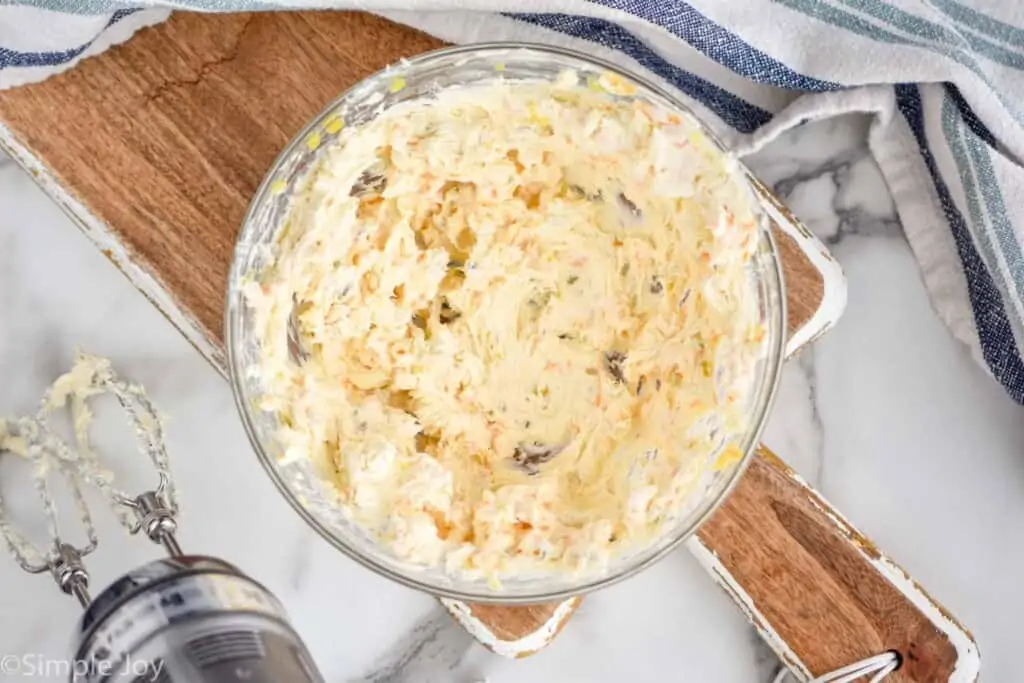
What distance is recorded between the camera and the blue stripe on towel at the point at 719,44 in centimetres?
96

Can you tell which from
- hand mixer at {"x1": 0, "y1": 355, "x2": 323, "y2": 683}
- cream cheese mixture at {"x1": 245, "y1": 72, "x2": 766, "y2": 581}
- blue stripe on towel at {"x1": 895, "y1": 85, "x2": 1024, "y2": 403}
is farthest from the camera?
blue stripe on towel at {"x1": 895, "y1": 85, "x2": 1024, "y2": 403}

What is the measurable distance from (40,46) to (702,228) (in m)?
0.60

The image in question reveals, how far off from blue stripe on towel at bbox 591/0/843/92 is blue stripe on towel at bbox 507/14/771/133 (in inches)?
1.4

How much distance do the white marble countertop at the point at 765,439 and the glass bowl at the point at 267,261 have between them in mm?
182

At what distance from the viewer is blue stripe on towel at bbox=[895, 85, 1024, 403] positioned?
103 cm

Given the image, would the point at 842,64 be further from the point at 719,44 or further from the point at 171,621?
the point at 171,621

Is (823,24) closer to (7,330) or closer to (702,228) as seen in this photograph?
(702,228)

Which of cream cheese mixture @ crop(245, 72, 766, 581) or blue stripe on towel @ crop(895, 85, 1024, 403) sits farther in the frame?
blue stripe on towel @ crop(895, 85, 1024, 403)

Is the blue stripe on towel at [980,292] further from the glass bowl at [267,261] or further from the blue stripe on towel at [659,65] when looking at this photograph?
the glass bowl at [267,261]

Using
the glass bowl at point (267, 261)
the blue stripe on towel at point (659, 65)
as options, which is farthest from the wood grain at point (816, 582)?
the blue stripe on towel at point (659, 65)

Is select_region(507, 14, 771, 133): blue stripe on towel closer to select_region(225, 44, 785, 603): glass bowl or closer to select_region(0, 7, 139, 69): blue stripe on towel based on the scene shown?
select_region(225, 44, 785, 603): glass bowl

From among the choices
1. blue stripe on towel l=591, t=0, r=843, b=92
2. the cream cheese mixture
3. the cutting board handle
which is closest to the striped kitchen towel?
blue stripe on towel l=591, t=0, r=843, b=92

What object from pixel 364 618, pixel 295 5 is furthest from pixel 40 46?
pixel 364 618

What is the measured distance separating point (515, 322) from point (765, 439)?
0.97 feet
